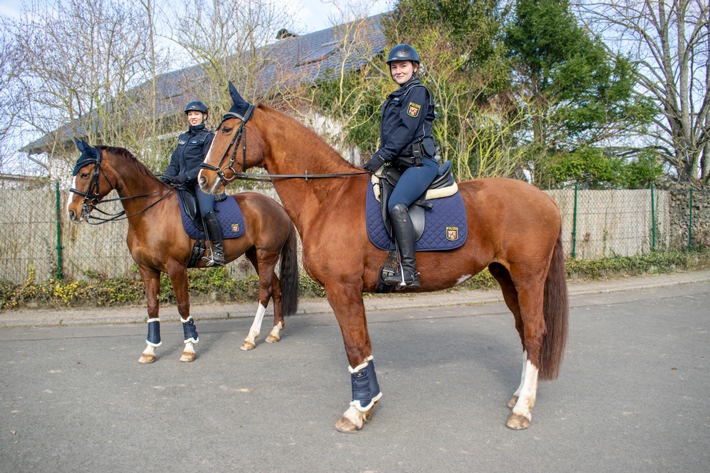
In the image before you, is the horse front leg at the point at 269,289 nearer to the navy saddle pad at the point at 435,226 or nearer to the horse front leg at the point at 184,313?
the horse front leg at the point at 184,313

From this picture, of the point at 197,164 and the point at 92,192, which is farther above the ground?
the point at 197,164

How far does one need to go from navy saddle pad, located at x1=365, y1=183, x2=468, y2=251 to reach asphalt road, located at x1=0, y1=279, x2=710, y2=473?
4.85ft

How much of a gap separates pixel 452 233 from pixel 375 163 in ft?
2.90

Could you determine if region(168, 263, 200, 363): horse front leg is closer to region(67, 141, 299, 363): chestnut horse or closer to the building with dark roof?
region(67, 141, 299, 363): chestnut horse

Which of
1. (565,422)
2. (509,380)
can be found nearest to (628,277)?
(509,380)

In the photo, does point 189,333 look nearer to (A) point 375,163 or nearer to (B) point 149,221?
(B) point 149,221

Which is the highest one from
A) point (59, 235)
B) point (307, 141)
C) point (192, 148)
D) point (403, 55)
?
point (403, 55)

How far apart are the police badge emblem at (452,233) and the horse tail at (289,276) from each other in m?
3.78

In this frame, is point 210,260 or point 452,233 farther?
point 210,260

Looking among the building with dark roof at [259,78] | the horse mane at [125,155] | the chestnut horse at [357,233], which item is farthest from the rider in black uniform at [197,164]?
Result: the building with dark roof at [259,78]

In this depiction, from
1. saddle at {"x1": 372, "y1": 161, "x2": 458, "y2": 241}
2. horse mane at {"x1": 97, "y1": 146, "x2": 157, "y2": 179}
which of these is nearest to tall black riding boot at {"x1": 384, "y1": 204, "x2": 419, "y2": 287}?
saddle at {"x1": 372, "y1": 161, "x2": 458, "y2": 241}

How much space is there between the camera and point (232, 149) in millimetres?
4105

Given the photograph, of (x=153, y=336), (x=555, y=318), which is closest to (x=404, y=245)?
(x=555, y=318)

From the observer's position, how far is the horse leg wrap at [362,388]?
406 centimetres
